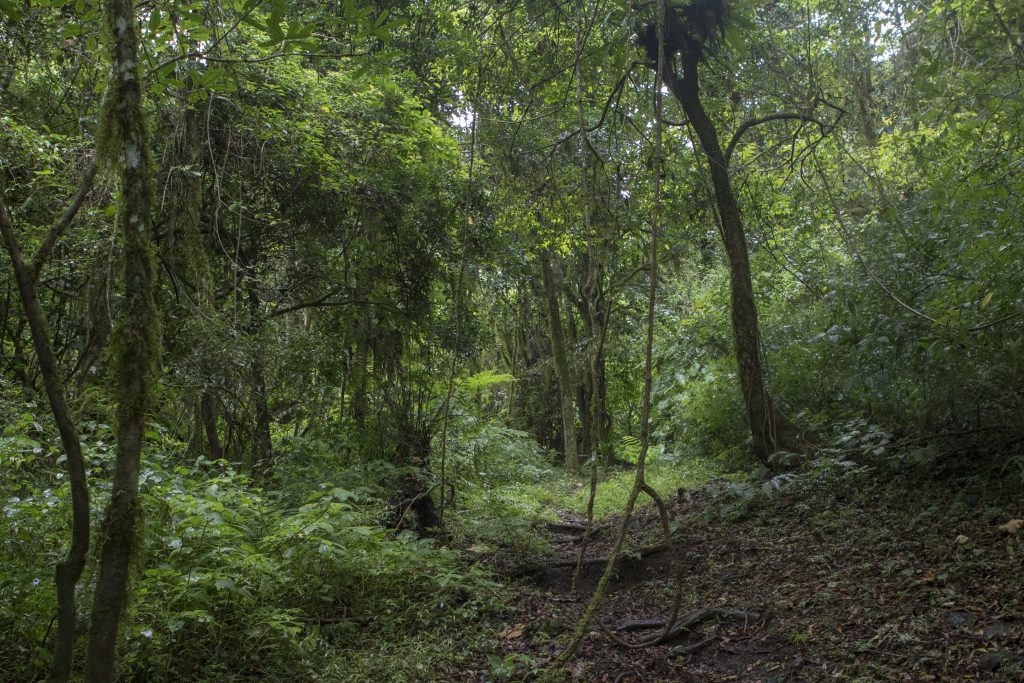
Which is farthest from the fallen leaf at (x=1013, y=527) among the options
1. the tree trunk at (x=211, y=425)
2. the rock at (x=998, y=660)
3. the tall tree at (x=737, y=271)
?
the tree trunk at (x=211, y=425)

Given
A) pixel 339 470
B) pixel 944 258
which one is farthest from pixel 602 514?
pixel 944 258

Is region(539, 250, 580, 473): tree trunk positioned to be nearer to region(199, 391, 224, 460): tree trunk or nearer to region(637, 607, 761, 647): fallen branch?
region(199, 391, 224, 460): tree trunk

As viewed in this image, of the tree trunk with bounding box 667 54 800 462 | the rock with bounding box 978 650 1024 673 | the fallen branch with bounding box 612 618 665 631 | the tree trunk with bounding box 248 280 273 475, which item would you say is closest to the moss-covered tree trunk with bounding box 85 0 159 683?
the fallen branch with bounding box 612 618 665 631

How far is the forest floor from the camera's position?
3.70 meters

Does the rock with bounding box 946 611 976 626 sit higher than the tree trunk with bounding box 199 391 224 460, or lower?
lower

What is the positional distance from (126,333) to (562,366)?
12168 mm

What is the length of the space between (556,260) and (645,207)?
6175mm

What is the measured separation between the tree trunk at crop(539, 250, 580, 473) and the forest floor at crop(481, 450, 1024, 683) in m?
7.25

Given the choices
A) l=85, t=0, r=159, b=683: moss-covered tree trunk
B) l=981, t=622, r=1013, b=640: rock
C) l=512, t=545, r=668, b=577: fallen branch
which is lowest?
l=981, t=622, r=1013, b=640: rock

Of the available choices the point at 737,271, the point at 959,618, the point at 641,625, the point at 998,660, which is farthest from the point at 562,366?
the point at 998,660

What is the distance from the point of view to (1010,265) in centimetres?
432

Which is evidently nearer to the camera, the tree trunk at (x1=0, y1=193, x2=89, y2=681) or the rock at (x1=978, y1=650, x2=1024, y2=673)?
the tree trunk at (x1=0, y1=193, x2=89, y2=681)

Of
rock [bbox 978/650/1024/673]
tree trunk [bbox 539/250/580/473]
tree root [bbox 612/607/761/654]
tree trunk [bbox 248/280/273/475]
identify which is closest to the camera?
rock [bbox 978/650/1024/673]

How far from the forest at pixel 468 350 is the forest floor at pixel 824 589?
0.10 feet
